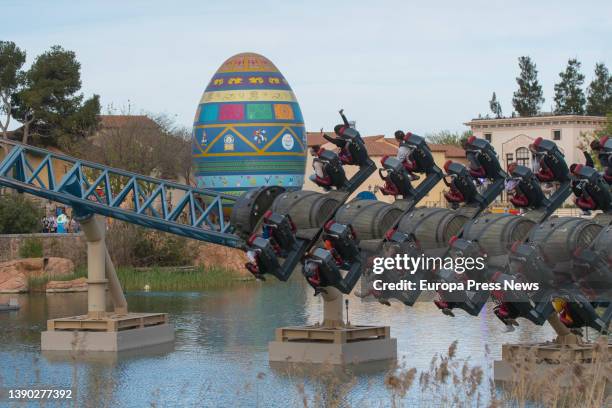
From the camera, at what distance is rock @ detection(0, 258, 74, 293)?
50188 millimetres

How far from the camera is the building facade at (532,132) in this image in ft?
336

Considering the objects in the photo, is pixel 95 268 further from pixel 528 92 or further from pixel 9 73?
pixel 528 92

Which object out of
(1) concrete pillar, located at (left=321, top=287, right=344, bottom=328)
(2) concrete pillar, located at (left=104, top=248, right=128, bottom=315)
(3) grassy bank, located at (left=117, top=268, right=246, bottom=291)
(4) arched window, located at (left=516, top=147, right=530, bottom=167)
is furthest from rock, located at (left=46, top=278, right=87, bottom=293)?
(4) arched window, located at (left=516, top=147, right=530, bottom=167)

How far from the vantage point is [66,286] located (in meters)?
49.7

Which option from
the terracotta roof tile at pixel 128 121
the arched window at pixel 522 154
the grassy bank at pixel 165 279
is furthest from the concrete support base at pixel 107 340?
the arched window at pixel 522 154

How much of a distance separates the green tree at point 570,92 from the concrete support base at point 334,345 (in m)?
95.7

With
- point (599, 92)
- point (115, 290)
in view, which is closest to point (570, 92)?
point (599, 92)

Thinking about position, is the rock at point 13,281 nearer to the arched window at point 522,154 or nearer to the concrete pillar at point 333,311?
the concrete pillar at point 333,311

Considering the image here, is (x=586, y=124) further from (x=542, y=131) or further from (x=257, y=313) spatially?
(x=257, y=313)

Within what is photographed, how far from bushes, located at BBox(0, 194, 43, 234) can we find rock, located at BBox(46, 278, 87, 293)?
6957 millimetres

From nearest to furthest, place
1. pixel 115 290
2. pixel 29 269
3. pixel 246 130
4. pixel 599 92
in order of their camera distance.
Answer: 1. pixel 115 290
2. pixel 29 269
3. pixel 246 130
4. pixel 599 92

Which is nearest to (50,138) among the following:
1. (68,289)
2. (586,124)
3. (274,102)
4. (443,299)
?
(274,102)

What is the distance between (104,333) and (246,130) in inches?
1497

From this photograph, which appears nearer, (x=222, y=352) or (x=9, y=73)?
(x=222, y=352)
